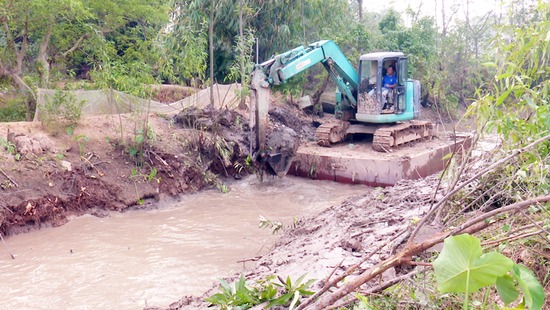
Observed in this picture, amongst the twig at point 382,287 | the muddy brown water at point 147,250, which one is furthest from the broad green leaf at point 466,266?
the muddy brown water at point 147,250

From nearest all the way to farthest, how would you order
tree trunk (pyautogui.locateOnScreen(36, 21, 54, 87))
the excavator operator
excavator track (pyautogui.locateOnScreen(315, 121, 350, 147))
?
tree trunk (pyautogui.locateOnScreen(36, 21, 54, 87))
the excavator operator
excavator track (pyautogui.locateOnScreen(315, 121, 350, 147))

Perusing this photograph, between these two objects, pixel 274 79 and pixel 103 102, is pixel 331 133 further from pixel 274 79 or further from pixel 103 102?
pixel 103 102

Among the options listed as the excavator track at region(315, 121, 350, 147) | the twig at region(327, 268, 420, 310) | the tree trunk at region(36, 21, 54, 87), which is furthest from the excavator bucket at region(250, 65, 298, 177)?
the twig at region(327, 268, 420, 310)

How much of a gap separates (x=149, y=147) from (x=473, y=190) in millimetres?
7984

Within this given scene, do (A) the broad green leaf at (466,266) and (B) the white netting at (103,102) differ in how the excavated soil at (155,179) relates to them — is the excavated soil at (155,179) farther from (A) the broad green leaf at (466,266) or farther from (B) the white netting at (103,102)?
(A) the broad green leaf at (466,266)

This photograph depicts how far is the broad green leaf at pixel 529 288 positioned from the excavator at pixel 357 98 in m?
8.93

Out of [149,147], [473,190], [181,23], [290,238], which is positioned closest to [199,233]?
[290,238]

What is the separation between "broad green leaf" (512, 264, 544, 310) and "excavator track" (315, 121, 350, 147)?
1078 cm

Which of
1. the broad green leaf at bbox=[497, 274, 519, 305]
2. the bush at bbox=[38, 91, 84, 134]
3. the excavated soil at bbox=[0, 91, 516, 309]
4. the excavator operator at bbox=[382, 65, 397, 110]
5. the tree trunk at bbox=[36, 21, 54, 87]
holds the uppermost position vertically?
the tree trunk at bbox=[36, 21, 54, 87]

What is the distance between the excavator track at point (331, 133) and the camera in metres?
13.0

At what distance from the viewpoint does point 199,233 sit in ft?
28.8

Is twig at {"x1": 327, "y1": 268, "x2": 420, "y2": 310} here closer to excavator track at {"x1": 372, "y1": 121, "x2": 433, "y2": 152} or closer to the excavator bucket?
the excavator bucket

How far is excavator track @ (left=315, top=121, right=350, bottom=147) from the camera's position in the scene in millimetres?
13047

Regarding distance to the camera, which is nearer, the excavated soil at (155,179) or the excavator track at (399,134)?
the excavated soil at (155,179)
